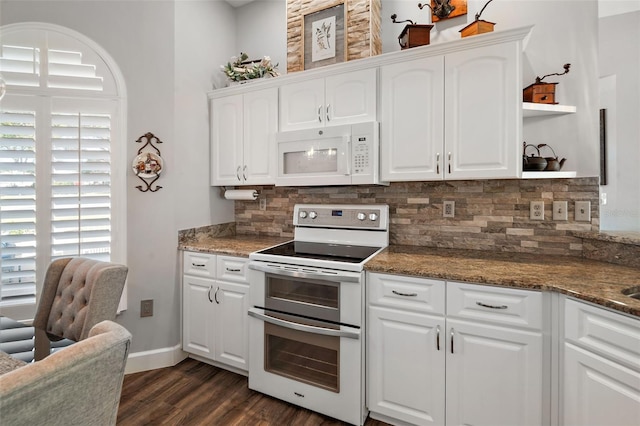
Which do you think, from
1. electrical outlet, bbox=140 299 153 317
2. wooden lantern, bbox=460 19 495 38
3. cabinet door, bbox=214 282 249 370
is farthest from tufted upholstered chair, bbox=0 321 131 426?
wooden lantern, bbox=460 19 495 38

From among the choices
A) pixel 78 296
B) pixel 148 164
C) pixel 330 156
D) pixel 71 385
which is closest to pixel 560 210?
pixel 330 156

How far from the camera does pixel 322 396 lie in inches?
76.9

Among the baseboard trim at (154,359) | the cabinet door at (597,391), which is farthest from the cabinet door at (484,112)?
the baseboard trim at (154,359)

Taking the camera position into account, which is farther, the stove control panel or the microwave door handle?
the stove control panel

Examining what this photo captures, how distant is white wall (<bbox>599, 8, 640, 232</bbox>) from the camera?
185 centimetres

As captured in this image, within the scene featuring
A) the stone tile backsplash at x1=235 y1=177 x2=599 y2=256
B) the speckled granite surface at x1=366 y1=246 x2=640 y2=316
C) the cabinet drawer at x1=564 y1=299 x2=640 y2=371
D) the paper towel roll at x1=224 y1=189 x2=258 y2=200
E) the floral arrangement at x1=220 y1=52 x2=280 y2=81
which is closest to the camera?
the cabinet drawer at x1=564 y1=299 x2=640 y2=371

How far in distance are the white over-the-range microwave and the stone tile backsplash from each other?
38cm

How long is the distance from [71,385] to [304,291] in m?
1.46

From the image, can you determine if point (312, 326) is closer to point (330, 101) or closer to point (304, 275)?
point (304, 275)

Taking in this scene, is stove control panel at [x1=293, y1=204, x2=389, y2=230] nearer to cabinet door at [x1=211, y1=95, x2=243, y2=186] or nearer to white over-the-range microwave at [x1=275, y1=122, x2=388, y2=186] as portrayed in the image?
white over-the-range microwave at [x1=275, y1=122, x2=388, y2=186]

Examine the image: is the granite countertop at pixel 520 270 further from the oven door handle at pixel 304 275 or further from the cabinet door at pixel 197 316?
the cabinet door at pixel 197 316

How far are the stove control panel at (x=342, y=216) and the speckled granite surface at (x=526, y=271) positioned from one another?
0.29 metres

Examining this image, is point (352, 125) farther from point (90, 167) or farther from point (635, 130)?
point (90, 167)

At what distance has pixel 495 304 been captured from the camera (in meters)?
1.58
